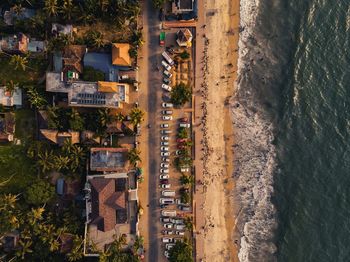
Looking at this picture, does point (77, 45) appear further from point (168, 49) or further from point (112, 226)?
point (112, 226)

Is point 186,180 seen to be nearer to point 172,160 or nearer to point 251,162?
point 172,160

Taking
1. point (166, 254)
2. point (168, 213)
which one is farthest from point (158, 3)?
point (166, 254)

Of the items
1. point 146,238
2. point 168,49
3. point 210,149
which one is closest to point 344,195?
point 210,149

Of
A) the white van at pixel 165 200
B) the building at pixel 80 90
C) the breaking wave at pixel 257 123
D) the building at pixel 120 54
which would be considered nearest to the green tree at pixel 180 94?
the building at pixel 120 54

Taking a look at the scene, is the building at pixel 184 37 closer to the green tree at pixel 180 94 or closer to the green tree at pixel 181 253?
the green tree at pixel 180 94

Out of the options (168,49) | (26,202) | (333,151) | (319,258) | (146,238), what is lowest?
(319,258)

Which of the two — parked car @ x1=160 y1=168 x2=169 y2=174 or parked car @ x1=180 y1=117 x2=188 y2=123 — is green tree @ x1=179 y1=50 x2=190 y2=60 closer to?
parked car @ x1=180 y1=117 x2=188 y2=123

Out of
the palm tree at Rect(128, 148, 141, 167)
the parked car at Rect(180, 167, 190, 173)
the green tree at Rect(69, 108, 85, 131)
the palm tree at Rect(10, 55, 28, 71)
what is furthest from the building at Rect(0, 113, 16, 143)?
the parked car at Rect(180, 167, 190, 173)
